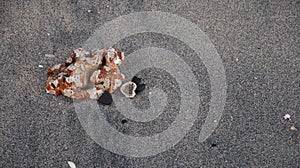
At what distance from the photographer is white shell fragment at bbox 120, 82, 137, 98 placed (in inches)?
62.1

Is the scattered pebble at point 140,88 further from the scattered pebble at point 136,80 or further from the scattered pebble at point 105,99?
the scattered pebble at point 105,99

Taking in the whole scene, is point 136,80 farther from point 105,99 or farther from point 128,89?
point 105,99

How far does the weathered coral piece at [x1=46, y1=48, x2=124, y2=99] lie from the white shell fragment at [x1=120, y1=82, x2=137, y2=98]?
26 millimetres

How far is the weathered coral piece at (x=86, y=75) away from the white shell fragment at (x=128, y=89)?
0.08ft

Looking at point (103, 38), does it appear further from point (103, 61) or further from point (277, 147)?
point (277, 147)

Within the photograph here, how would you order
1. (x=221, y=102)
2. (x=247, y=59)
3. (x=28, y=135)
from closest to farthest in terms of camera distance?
(x=28, y=135)
(x=221, y=102)
(x=247, y=59)

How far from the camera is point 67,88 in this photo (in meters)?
1.50

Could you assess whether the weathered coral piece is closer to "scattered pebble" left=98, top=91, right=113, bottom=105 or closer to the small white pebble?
"scattered pebble" left=98, top=91, right=113, bottom=105

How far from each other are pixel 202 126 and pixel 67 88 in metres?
0.62

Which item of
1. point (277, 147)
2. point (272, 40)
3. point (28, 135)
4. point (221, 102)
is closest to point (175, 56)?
point (221, 102)

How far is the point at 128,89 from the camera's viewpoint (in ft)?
5.21

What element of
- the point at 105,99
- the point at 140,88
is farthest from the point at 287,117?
the point at 105,99

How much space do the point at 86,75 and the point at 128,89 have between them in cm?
20

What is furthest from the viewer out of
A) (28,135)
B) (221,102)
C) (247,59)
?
(247,59)
